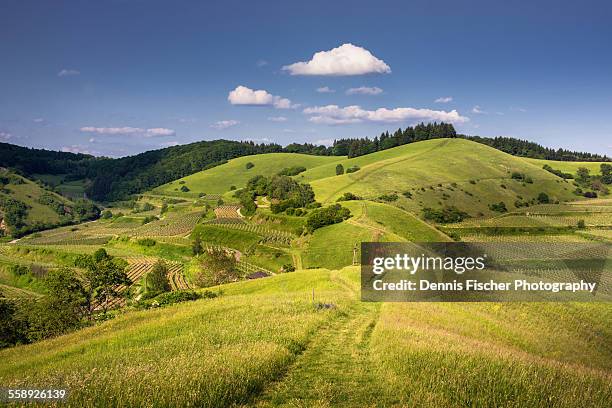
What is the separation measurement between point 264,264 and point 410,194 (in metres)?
77.4

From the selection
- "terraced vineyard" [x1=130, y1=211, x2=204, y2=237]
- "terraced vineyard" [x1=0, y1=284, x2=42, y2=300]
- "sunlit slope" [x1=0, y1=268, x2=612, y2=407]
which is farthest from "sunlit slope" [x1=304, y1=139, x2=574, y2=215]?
"sunlit slope" [x1=0, y1=268, x2=612, y2=407]

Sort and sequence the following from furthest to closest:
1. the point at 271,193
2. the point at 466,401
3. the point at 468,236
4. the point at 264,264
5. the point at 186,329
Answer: the point at 271,193
the point at 468,236
the point at 264,264
the point at 186,329
the point at 466,401

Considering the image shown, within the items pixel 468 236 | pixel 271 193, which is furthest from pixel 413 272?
pixel 271 193

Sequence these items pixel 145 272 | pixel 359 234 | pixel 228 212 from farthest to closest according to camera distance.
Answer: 1. pixel 228 212
2. pixel 145 272
3. pixel 359 234

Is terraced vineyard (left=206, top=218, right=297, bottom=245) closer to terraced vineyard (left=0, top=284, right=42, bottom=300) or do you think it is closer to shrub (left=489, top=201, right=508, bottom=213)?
terraced vineyard (left=0, top=284, right=42, bottom=300)

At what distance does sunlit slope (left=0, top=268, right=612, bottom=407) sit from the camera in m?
10.0

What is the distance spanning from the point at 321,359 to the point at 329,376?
6.79ft

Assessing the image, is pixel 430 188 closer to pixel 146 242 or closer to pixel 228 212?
pixel 228 212

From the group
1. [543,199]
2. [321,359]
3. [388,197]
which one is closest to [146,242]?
[388,197]


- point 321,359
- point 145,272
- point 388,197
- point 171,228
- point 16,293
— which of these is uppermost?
point 388,197

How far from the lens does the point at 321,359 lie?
47.7 ft

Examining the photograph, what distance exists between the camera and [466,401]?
1005cm

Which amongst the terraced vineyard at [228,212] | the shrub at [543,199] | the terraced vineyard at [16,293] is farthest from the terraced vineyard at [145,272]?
the shrub at [543,199]

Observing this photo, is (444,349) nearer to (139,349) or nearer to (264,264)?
(139,349)
